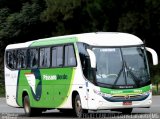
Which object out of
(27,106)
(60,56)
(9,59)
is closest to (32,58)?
(27,106)

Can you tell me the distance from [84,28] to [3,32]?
8900mm

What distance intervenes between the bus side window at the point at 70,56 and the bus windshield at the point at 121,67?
1283mm

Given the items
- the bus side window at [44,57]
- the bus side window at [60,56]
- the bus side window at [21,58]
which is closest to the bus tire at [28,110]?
the bus side window at [21,58]

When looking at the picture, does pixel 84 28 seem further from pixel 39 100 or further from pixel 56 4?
pixel 39 100

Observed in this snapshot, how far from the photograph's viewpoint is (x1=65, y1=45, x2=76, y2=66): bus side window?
22.0m

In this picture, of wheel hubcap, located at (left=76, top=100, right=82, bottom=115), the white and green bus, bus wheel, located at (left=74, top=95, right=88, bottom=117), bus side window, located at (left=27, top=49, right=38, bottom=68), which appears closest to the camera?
the white and green bus

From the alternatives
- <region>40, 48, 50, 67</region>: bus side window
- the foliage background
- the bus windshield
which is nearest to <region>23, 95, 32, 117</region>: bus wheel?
<region>40, 48, 50, 67</region>: bus side window

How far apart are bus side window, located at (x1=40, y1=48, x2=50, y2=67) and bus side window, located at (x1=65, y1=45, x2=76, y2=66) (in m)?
1.68

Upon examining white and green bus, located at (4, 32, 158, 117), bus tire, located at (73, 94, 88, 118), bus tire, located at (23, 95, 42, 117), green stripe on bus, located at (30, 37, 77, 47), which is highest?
green stripe on bus, located at (30, 37, 77, 47)

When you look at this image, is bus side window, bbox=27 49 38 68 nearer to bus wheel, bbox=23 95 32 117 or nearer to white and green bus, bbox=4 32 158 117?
white and green bus, bbox=4 32 158 117

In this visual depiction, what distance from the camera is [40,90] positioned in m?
24.9

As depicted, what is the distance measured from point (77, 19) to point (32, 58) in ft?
87.3

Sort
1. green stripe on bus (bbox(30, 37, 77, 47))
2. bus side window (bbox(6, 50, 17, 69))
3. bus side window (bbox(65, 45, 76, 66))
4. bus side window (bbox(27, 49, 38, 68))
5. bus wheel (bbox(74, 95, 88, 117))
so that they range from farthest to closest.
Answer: bus side window (bbox(6, 50, 17, 69))
bus side window (bbox(27, 49, 38, 68))
green stripe on bus (bbox(30, 37, 77, 47))
bus side window (bbox(65, 45, 76, 66))
bus wheel (bbox(74, 95, 88, 117))

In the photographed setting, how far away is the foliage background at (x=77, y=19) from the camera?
47.2 m
